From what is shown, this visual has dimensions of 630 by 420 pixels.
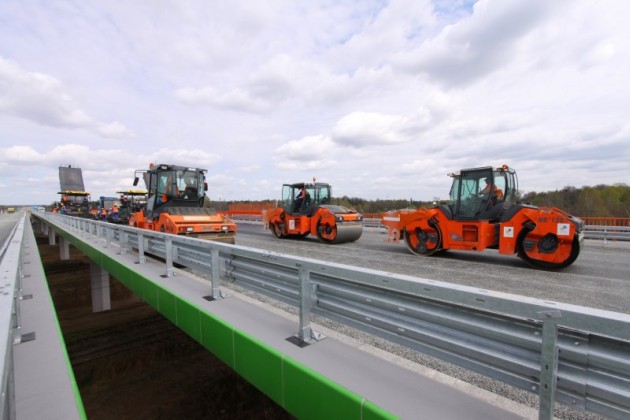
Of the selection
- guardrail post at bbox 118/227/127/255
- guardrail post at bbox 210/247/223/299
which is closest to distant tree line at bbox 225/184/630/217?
guardrail post at bbox 118/227/127/255

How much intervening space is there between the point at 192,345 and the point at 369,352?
27.5ft

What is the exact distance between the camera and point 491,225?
29.0ft

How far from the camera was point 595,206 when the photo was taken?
31250 millimetres

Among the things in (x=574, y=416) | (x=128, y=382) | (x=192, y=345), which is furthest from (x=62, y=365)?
(x=192, y=345)

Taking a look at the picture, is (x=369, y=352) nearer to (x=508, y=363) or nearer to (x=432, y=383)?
(x=432, y=383)

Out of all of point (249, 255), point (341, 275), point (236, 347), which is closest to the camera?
point (341, 275)

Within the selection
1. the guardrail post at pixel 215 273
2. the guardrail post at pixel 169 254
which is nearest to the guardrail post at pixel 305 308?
the guardrail post at pixel 215 273

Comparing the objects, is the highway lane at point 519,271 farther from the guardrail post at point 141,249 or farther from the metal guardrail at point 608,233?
the guardrail post at point 141,249

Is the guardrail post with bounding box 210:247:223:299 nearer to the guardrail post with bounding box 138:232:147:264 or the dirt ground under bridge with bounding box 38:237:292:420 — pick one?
the dirt ground under bridge with bounding box 38:237:292:420

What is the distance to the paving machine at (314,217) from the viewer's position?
43.6 feet

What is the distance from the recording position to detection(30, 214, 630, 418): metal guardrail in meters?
1.50

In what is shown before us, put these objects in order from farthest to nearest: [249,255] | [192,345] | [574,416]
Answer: [192,345] → [249,255] → [574,416]

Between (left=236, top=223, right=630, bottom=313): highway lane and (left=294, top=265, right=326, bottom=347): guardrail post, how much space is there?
4.56 m

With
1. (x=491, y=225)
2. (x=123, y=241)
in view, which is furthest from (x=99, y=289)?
(x=491, y=225)
